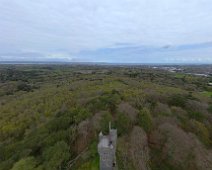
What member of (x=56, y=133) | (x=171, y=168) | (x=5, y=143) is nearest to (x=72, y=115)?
(x=56, y=133)

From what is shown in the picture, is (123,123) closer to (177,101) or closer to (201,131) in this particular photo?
(201,131)

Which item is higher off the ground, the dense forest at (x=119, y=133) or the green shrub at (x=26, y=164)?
the dense forest at (x=119, y=133)

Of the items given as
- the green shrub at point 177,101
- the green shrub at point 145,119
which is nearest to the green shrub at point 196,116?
the green shrub at point 177,101

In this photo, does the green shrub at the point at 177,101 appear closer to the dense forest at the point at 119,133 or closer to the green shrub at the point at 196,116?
the dense forest at the point at 119,133

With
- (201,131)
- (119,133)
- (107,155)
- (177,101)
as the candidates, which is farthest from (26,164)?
(177,101)

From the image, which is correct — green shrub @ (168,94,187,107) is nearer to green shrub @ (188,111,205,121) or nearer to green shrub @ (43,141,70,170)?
green shrub @ (188,111,205,121)

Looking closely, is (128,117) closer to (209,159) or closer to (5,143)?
(209,159)

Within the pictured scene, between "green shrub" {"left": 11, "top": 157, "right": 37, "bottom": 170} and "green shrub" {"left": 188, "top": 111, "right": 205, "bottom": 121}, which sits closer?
"green shrub" {"left": 11, "top": 157, "right": 37, "bottom": 170}

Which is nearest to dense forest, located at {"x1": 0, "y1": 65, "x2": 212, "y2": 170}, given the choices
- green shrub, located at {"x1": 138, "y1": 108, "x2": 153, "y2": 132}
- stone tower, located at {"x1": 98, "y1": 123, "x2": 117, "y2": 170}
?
green shrub, located at {"x1": 138, "y1": 108, "x2": 153, "y2": 132}
